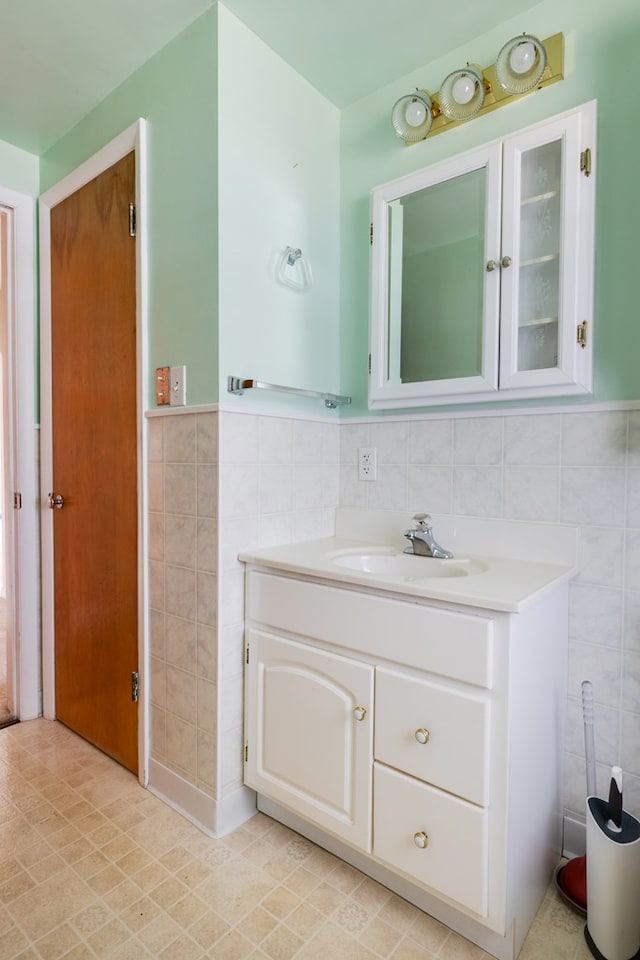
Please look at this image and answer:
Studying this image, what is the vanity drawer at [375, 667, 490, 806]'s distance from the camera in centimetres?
107

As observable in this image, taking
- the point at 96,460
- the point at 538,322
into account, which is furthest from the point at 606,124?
the point at 96,460

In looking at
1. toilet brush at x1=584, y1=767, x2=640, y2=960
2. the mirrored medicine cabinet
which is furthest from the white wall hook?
toilet brush at x1=584, y1=767, x2=640, y2=960

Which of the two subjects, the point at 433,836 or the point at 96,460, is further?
the point at 96,460

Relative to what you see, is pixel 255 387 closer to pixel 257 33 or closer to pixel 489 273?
pixel 489 273

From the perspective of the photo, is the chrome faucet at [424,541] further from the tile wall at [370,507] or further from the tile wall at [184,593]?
the tile wall at [184,593]

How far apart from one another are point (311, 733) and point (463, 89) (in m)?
1.88

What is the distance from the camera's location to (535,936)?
1.17 meters

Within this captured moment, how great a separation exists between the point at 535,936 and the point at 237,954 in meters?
0.68

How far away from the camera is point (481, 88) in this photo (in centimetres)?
147

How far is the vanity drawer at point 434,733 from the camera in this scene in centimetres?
107

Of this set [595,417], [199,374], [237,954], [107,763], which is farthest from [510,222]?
[107,763]

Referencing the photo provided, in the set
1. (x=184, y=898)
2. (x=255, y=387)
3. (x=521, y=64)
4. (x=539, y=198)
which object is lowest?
(x=184, y=898)

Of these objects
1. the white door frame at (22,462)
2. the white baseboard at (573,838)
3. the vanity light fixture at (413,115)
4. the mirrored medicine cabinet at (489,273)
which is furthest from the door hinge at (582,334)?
the white door frame at (22,462)

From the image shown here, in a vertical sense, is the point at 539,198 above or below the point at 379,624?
above
